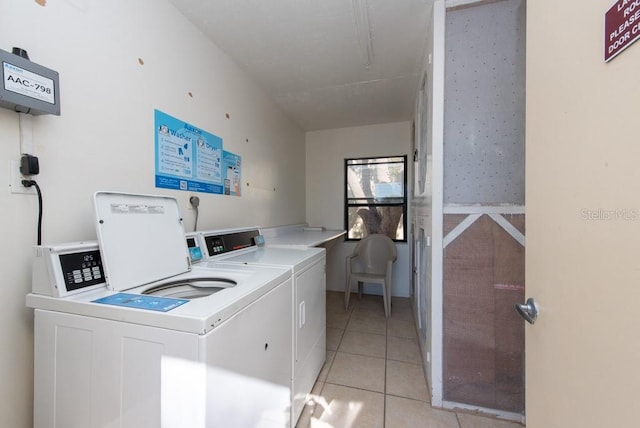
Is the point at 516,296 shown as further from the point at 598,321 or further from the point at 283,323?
the point at 283,323

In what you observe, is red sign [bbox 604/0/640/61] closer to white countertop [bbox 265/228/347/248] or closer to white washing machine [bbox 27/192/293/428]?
white washing machine [bbox 27/192/293/428]

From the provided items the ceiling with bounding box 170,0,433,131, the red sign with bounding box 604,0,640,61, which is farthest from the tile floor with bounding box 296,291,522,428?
the ceiling with bounding box 170,0,433,131

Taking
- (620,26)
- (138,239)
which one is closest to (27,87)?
(138,239)

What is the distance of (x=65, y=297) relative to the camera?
2.77 ft

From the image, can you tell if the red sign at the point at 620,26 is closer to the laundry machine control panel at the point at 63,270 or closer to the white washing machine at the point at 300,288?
the white washing machine at the point at 300,288

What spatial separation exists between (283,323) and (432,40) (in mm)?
1938

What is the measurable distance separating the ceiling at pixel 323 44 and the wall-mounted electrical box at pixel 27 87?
101 centimetres

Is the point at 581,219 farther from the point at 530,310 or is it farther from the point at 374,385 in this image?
the point at 374,385

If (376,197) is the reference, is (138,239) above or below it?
below

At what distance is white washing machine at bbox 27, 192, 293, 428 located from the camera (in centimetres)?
71

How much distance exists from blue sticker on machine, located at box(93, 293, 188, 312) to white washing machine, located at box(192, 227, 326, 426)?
21.7 inches

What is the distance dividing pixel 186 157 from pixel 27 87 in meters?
0.81

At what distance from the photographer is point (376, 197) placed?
3.84 meters

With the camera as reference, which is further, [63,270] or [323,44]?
[323,44]
